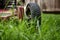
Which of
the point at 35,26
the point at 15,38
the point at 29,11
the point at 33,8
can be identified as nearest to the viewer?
the point at 15,38

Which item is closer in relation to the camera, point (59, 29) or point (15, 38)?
point (15, 38)

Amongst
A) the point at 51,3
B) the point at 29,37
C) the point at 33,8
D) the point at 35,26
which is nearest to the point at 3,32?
the point at 29,37

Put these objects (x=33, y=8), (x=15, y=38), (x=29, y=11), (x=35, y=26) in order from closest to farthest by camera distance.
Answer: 1. (x=15, y=38)
2. (x=35, y=26)
3. (x=33, y=8)
4. (x=29, y=11)

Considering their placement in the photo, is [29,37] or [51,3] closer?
[29,37]

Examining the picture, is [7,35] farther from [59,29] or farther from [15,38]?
[59,29]

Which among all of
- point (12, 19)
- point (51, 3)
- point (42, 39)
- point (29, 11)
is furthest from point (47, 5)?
point (42, 39)

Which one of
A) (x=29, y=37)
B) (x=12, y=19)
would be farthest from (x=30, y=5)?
(x=29, y=37)

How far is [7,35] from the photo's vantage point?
233 centimetres

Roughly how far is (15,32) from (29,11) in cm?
272

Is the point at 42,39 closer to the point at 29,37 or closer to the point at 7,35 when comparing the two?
the point at 29,37

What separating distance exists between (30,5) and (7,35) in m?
2.56

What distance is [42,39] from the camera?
242 centimetres

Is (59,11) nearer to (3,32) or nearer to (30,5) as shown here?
(30,5)

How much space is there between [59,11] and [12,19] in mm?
1998
